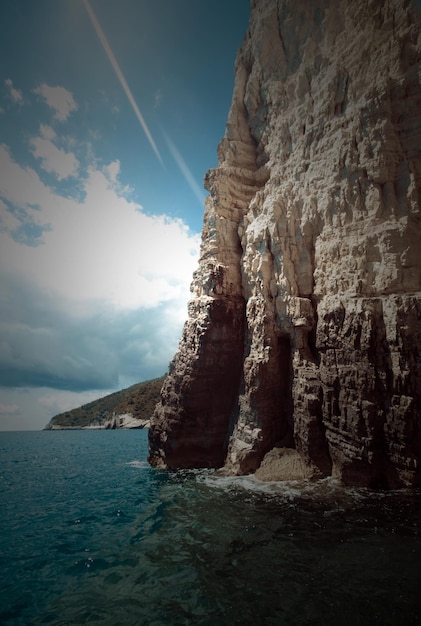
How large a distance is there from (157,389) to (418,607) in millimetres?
104912

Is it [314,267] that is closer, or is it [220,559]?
[220,559]

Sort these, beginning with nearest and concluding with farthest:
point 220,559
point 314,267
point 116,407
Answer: point 220,559, point 314,267, point 116,407

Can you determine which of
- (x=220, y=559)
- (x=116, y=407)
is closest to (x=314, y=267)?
(x=220, y=559)

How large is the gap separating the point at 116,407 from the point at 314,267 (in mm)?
117660

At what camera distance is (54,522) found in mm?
13008

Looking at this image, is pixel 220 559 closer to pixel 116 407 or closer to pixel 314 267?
pixel 314 267

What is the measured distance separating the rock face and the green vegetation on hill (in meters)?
79.9

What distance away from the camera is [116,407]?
12000cm

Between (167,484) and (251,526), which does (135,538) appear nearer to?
(251,526)

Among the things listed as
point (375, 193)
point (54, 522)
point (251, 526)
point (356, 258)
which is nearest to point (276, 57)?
point (375, 193)

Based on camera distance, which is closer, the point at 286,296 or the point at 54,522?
the point at 54,522

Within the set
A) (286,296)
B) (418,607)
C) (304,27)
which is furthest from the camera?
(304,27)

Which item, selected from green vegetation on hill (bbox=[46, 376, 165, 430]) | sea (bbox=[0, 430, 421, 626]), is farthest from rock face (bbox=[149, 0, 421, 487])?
green vegetation on hill (bbox=[46, 376, 165, 430])

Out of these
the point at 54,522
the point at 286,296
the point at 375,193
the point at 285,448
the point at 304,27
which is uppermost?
→ the point at 304,27
